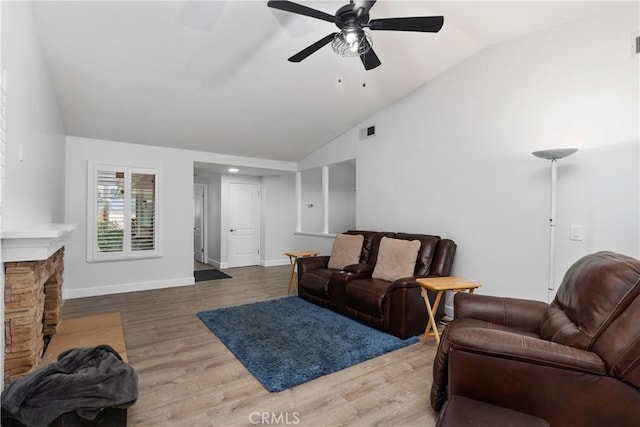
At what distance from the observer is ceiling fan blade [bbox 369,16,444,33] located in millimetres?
2076

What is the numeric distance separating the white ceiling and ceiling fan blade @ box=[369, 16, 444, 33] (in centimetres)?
71

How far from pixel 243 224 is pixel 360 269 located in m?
4.12

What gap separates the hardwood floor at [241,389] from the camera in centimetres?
189

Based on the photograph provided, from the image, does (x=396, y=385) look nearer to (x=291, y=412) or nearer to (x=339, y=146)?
(x=291, y=412)

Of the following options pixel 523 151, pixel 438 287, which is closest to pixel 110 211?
pixel 438 287

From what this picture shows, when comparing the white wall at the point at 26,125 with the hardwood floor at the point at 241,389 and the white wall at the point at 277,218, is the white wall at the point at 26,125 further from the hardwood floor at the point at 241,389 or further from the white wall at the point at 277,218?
the white wall at the point at 277,218

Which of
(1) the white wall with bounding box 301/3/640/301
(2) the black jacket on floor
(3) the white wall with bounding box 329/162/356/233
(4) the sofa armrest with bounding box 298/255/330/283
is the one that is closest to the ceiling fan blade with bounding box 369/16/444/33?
(1) the white wall with bounding box 301/3/640/301

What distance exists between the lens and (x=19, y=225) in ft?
6.75

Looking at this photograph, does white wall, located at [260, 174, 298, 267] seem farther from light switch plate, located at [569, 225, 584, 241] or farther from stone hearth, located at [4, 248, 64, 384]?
stone hearth, located at [4, 248, 64, 384]

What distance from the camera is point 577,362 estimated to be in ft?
4.57

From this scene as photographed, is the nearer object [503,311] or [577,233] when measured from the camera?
[503,311]

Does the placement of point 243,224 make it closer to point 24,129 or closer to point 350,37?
point 24,129

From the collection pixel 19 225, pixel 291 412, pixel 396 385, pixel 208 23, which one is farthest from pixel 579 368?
pixel 208 23

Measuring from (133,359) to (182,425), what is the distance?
43.8 inches
